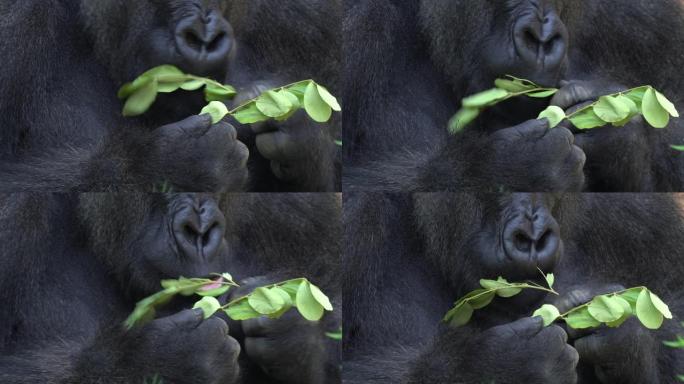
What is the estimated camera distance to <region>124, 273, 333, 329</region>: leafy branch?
2758 millimetres

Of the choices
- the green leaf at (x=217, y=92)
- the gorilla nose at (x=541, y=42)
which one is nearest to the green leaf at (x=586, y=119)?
the gorilla nose at (x=541, y=42)

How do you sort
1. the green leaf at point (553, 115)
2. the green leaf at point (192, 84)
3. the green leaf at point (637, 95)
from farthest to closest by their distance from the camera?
the green leaf at point (637, 95) → the green leaf at point (553, 115) → the green leaf at point (192, 84)

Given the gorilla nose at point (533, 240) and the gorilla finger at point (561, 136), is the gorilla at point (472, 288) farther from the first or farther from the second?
the gorilla finger at point (561, 136)

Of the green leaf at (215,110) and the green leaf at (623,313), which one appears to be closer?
the green leaf at (215,110)

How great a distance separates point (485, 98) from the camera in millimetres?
2826

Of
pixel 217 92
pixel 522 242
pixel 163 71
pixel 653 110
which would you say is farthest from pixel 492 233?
pixel 163 71

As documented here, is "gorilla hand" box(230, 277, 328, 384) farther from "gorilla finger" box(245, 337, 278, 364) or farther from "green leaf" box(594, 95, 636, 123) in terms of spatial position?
"green leaf" box(594, 95, 636, 123)

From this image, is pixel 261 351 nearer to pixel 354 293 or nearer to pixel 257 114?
pixel 354 293

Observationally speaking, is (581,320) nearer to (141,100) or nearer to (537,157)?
(537,157)

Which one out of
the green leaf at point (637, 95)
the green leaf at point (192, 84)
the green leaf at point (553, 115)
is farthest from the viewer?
the green leaf at point (637, 95)

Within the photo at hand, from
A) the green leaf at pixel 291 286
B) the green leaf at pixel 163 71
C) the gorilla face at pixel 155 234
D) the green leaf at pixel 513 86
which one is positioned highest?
the green leaf at pixel 163 71

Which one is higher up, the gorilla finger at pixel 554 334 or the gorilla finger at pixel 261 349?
the gorilla finger at pixel 261 349

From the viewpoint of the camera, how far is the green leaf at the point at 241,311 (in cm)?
277

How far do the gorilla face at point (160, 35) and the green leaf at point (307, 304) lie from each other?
0.44m
